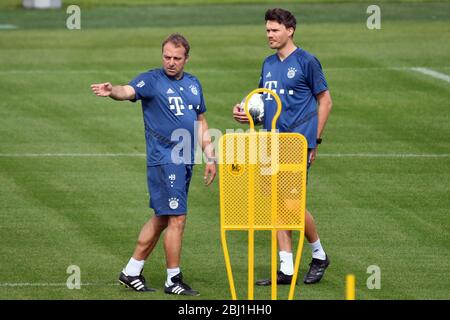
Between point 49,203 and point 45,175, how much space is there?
1.76 m

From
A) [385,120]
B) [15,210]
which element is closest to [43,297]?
[15,210]

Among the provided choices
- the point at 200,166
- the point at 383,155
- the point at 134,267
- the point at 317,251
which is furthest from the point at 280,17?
the point at 383,155

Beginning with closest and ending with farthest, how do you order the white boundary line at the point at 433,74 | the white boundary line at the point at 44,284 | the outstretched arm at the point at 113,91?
the outstretched arm at the point at 113,91 < the white boundary line at the point at 44,284 < the white boundary line at the point at 433,74

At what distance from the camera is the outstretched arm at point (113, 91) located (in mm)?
12766

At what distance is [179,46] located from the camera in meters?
13.4

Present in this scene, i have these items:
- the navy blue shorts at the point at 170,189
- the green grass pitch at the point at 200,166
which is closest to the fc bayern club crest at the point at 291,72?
the navy blue shorts at the point at 170,189

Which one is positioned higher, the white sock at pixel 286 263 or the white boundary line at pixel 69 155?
the white boundary line at pixel 69 155

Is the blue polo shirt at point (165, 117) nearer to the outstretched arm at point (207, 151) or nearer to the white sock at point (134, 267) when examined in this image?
the outstretched arm at point (207, 151)

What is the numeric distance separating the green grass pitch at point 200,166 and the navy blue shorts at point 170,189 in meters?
0.87

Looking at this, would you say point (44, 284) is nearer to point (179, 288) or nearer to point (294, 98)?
point (179, 288)

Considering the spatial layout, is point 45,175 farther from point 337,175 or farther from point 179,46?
point 179,46

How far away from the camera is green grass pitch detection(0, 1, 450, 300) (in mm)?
14688

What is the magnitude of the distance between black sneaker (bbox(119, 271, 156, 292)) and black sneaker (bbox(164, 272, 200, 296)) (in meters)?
0.22

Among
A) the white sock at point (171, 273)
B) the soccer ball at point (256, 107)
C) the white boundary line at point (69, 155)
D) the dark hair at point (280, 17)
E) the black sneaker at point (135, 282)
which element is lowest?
the black sneaker at point (135, 282)
